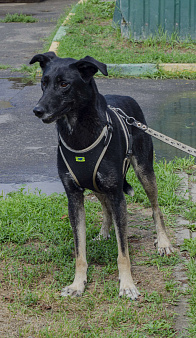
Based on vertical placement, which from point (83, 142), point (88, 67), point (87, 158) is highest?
point (88, 67)

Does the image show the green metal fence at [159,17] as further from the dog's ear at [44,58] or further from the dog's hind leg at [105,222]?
the dog's ear at [44,58]

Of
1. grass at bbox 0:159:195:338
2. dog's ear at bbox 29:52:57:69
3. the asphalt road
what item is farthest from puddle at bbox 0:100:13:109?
dog's ear at bbox 29:52:57:69

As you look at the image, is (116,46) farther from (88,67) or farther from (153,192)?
(88,67)

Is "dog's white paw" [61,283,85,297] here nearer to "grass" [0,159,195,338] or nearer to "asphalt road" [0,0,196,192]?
"grass" [0,159,195,338]

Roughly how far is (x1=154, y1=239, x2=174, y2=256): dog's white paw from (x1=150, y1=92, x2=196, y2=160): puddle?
2125 millimetres

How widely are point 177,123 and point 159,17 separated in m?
4.31

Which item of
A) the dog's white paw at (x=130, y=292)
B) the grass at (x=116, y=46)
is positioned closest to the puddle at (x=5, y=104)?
the grass at (x=116, y=46)

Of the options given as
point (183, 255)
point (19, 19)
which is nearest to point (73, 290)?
point (183, 255)

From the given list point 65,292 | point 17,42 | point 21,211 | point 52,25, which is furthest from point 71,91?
point 52,25

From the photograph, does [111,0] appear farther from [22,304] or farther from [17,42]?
[22,304]

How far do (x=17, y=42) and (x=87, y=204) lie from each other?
8633 mm

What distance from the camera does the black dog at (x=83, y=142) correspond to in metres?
3.28

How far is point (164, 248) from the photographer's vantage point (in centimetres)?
414

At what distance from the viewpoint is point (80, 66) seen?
331 centimetres
